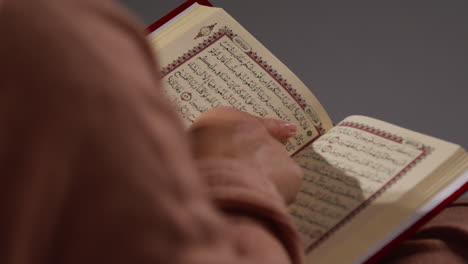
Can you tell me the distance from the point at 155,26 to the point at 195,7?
0.07 metres

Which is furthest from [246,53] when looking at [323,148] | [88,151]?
[88,151]

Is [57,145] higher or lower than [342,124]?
lower

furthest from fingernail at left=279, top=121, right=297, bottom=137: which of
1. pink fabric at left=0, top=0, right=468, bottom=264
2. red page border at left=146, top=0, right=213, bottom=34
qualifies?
pink fabric at left=0, top=0, right=468, bottom=264

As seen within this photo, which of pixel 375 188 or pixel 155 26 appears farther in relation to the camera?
pixel 155 26

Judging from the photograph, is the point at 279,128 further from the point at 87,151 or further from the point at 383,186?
the point at 87,151

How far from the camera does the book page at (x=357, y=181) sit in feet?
2.75

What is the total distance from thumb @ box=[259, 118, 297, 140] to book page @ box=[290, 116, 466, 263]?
2.4 inches

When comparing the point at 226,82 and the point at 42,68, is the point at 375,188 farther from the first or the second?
the point at 42,68

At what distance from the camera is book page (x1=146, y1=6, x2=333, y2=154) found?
3.29 ft

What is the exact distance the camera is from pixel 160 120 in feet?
1.56

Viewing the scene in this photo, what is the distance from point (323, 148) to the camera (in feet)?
3.17

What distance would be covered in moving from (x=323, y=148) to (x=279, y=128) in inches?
3.6

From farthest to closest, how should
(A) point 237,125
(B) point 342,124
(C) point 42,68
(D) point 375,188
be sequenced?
(B) point 342,124 < (D) point 375,188 < (A) point 237,125 < (C) point 42,68

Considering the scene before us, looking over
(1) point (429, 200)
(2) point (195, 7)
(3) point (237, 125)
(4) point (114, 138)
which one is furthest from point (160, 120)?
(2) point (195, 7)
